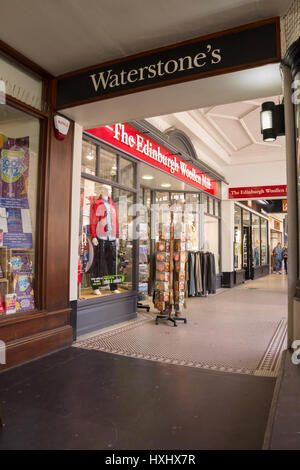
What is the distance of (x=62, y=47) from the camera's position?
3.17 metres

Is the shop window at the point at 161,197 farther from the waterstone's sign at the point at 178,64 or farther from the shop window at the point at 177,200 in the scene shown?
the waterstone's sign at the point at 178,64

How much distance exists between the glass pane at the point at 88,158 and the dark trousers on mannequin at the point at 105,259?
39.3 inches

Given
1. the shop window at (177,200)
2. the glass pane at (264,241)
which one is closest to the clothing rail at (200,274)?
the shop window at (177,200)

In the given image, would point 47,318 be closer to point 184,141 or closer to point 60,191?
point 60,191

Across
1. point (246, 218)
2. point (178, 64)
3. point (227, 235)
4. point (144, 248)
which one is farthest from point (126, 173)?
point (246, 218)

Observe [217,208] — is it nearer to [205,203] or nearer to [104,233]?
[205,203]

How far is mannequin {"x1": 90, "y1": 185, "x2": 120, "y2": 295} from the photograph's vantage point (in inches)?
183

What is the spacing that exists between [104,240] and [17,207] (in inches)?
64.9

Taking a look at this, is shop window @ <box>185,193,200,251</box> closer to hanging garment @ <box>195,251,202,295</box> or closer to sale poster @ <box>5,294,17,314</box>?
hanging garment @ <box>195,251,202,295</box>

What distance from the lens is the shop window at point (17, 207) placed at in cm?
326

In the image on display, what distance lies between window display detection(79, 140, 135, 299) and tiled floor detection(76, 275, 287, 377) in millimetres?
687

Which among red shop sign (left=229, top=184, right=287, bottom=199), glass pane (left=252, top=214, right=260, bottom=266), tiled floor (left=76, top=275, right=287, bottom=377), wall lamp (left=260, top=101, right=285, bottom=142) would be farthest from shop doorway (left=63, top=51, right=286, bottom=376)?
glass pane (left=252, top=214, right=260, bottom=266)
